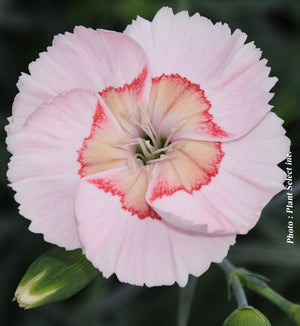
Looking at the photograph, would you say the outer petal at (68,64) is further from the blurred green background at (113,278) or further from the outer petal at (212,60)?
the blurred green background at (113,278)

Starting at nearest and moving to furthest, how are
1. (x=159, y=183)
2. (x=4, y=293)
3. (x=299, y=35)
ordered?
(x=159, y=183) → (x=4, y=293) → (x=299, y=35)

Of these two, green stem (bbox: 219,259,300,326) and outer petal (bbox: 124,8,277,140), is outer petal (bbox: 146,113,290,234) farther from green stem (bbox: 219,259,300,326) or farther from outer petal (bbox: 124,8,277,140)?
green stem (bbox: 219,259,300,326)

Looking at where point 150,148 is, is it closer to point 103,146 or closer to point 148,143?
point 148,143

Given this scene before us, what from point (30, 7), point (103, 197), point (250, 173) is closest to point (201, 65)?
point (250, 173)

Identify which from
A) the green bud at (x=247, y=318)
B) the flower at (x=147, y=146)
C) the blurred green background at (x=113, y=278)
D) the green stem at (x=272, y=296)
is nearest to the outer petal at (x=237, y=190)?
the flower at (x=147, y=146)

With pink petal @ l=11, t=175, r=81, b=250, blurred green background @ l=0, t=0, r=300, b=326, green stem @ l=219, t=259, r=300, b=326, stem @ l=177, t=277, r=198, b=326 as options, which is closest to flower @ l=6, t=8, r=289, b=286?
pink petal @ l=11, t=175, r=81, b=250

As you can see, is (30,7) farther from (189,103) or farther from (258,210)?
(258,210)
